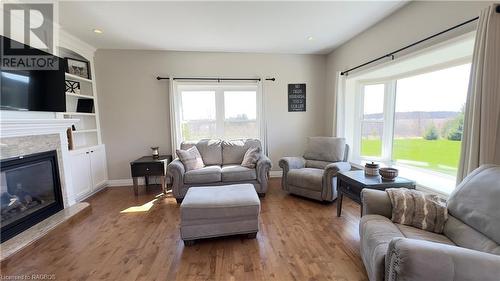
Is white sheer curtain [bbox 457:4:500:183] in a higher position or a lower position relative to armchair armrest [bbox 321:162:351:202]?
higher

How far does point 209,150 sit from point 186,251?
1.92 m

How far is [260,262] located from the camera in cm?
181

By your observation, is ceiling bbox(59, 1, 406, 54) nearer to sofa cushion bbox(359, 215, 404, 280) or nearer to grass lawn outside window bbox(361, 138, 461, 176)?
grass lawn outside window bbox(361, 138, 461, 176)

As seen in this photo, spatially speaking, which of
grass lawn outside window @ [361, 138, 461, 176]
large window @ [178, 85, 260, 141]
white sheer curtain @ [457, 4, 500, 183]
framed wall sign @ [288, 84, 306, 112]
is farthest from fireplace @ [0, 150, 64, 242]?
grass lawn outside window @ [361, 138, 461, 176]

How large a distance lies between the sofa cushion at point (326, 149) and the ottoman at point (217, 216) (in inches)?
73.8

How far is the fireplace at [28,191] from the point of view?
217 cm

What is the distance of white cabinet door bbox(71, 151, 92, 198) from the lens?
312 cm

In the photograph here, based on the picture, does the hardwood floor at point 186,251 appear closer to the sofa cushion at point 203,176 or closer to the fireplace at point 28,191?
the fireplace at point 28,191

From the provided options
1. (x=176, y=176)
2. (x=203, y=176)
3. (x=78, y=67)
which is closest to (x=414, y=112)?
(x=203, y=176)

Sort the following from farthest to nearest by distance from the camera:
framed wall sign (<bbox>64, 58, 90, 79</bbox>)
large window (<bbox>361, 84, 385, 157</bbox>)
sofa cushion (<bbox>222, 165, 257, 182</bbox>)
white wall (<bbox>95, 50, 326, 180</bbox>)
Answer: white wall (<bbox>95, 50, 326, 180</bbox>) < large window (<bbox>361, 84, 385, 157</bbox>) < framed wall sign (<bbox>64, 58, 90, 79</bbox>) < sofa cushion (<bbox>222, 165, 257, 182</bbox>)

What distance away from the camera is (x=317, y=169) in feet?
11.0

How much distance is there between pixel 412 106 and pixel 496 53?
4.89ft

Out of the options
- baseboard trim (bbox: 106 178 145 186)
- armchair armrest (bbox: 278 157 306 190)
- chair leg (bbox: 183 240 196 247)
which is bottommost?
chair leg (bbox: 183 240 196 247)

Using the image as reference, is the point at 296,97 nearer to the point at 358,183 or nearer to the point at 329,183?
the point at 329,183
